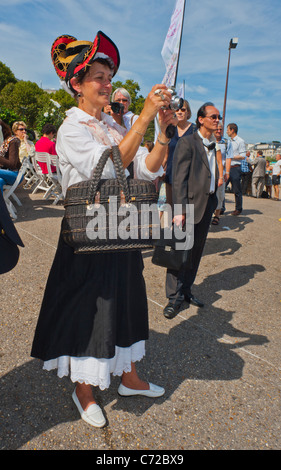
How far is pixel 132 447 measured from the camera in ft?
5.85

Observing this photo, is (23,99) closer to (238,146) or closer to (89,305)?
(238,146)

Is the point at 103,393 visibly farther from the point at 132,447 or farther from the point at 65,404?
the point at 132,447

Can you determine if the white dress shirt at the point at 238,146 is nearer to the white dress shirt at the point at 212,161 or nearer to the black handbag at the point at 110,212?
the white dress shirt at the point at 212,161

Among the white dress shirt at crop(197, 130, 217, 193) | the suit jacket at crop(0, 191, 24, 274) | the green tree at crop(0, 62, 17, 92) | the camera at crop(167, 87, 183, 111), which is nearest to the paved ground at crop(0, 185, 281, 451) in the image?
the suit jacket at crop(0, 191, 24, 274)

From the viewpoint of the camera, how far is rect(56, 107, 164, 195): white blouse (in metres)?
1.57

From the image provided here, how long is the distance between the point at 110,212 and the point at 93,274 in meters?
0.44

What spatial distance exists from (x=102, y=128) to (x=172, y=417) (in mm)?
1797

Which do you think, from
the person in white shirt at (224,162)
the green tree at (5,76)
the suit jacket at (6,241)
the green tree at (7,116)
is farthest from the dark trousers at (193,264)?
the green tree at (5,76)

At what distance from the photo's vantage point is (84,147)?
5.13ft

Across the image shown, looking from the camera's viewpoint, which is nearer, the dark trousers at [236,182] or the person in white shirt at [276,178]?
the dark trousers at [236,182]

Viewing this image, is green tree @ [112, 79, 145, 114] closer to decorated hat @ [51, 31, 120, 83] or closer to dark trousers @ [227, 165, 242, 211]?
dark trousers @ [227, 165, 242, 211]

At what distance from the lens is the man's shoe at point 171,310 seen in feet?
10.7
